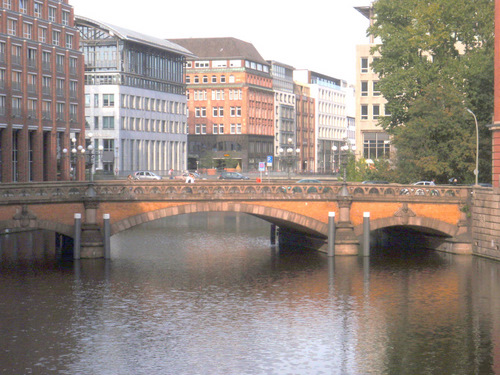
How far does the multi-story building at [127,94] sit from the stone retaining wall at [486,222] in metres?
97.6

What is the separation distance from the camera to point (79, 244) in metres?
69.8

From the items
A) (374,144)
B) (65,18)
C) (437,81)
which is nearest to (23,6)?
(65,18)

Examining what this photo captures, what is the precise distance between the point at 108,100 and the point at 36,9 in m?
40.2

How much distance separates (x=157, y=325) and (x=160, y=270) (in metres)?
18.4

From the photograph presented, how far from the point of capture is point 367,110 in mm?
137375

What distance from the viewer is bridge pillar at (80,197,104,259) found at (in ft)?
229

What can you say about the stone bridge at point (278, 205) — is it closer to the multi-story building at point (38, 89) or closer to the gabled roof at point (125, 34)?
the multi-story building at point (38, 89)

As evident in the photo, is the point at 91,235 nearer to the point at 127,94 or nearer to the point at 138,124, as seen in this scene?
the point at 127,94

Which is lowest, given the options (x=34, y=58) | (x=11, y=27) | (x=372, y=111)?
(x=372, y=111)

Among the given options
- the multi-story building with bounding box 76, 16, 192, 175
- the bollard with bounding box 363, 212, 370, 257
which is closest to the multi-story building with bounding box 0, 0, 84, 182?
the multi-story building with bounding box 76, 16, 192, 175

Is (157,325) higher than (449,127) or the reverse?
the reverse

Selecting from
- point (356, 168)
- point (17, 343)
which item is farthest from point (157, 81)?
point (17, 343)

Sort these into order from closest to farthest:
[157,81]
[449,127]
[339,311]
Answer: [339,311]
[449,127]
[157,81]

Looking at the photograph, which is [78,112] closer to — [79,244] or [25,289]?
[79,244]
